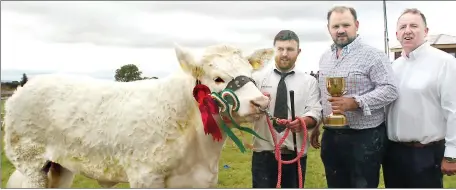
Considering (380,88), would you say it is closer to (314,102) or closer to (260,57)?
(314,102)

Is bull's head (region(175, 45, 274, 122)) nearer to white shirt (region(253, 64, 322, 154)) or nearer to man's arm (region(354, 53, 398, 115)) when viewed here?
white shirt (region(253, 64, 322, 154))

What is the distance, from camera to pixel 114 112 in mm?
3846

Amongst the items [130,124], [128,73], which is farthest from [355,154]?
[128,73]

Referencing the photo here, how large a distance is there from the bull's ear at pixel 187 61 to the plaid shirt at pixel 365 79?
3.30 ft

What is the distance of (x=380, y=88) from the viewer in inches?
143

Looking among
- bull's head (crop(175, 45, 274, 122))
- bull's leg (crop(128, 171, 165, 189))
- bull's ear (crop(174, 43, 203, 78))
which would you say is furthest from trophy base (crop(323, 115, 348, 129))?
bull's leg (crop(128, 171, 165, 189))

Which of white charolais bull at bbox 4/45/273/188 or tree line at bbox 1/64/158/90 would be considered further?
tree line at bbox 1/64/158/90

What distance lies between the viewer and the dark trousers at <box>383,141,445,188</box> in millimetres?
3803

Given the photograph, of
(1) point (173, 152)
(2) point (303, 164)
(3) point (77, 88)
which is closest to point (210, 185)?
(1) point (173, 152)

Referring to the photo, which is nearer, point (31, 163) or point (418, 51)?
point (418, 51)

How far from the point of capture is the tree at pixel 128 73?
443 centimetres

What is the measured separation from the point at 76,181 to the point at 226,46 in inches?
196

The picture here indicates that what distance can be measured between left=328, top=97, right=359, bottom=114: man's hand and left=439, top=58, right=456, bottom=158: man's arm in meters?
0.64

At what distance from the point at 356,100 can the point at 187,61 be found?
1.23 meters
